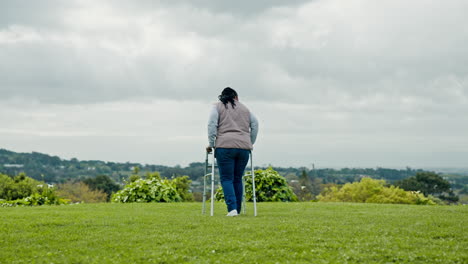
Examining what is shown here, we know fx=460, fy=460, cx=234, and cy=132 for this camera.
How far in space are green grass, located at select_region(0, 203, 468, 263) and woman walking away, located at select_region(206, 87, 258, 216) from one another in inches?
48.1

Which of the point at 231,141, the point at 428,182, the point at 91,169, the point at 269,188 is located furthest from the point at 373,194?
the point at 91,169

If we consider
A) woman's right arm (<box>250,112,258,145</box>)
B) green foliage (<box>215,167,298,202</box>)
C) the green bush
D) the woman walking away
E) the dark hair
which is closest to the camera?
the woman walking away

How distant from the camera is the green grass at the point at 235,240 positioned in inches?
181

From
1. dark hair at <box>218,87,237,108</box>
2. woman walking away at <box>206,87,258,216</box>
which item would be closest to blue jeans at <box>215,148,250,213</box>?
woman walking away at <box>206,87,258,216</box>

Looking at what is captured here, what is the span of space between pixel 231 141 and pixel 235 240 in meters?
3.08

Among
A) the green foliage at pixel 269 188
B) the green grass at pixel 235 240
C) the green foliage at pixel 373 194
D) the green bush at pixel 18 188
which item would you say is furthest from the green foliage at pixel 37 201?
the green foliage at pixel 373 194

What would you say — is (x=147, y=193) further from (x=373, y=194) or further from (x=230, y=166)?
(x=373, y=194)

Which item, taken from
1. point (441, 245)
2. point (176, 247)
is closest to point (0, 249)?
point (176, 247)

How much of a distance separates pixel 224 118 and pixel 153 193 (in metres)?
6.44

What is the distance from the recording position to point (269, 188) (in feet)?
48.6

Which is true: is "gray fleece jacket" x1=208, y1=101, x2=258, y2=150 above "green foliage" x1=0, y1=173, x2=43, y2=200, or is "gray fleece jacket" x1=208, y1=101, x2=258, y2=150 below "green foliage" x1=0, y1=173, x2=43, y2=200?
above

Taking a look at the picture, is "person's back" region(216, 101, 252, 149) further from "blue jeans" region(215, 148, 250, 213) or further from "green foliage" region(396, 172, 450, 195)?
"green foliage" region(396, 172, 450, 195)

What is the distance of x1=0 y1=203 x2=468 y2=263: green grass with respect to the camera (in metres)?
4.60

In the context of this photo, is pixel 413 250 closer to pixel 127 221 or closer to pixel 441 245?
pixel 441 245
